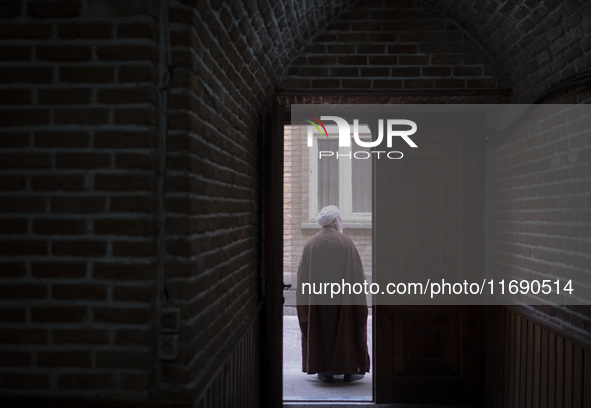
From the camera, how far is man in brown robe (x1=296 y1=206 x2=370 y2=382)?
16.1 feet

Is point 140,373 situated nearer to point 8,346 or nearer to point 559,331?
point 8,346

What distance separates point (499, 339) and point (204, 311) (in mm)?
Answer: 2683

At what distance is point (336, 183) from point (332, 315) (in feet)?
12.3

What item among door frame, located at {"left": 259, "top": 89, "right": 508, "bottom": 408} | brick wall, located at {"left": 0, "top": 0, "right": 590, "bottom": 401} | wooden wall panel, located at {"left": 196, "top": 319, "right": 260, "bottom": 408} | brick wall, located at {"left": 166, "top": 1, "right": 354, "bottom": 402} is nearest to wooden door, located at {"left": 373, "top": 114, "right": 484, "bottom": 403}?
door frame, located at {"left": 259, "top": 89, "right": 508, "bottom": 408}

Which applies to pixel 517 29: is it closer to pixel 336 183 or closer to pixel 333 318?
pixel 333 318

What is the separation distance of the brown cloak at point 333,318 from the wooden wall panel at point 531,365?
1251mm

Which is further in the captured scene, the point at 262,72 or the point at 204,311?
the point at 262,72

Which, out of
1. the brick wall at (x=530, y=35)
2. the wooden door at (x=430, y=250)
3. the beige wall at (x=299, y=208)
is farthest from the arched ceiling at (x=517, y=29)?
the beige wall at (x=299, y=208)

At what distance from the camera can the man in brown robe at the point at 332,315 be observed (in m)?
4.92

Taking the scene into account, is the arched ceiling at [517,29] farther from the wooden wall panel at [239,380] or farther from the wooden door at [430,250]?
the wooden wall panel at [239,380]

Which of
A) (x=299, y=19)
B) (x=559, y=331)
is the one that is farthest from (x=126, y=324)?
(x=559, y=331)

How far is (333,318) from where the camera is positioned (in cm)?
499

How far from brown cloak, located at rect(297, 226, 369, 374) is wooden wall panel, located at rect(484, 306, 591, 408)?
4.10 feet

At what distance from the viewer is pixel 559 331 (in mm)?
2867
